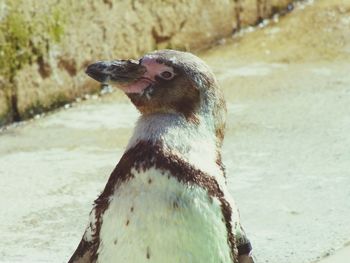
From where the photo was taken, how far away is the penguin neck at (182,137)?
9.01 feet

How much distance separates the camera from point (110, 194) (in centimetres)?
281

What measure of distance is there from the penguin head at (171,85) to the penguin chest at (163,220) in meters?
0.18

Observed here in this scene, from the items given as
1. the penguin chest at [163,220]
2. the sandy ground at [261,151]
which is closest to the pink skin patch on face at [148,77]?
the penguin chest at [163,220]

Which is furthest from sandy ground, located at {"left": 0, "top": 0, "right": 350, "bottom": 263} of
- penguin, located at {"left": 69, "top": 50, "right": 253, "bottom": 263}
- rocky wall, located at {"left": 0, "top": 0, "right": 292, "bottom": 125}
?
penguin, located at {"left": 69, "top": 50, "right": 253, "bottom": 263}

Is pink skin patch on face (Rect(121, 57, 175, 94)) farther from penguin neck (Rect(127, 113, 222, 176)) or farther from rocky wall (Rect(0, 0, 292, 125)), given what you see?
rocky wall (Rect(0, 0, 292, 125))

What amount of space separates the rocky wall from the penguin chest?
12.8 feet

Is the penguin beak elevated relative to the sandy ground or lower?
elevated

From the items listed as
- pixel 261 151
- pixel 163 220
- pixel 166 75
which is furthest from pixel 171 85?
pixel 261 151

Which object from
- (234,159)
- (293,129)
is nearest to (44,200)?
(234,159)

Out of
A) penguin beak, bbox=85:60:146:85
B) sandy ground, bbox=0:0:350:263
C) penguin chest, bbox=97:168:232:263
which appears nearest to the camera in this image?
penguin chest, bbox=97:168:232:263

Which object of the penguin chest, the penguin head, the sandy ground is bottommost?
the sandy ground

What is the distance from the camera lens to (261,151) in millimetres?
5734

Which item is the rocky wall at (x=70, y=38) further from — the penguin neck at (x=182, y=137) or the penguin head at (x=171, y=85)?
the penguin neck at (x=182, y=137)

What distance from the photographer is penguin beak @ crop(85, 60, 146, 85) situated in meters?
2.84
